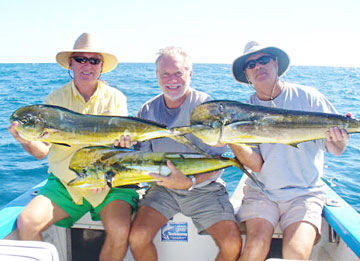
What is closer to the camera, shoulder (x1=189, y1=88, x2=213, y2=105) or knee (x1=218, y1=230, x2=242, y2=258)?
knee (x1=218, y1=230, x2=242, y2=258)

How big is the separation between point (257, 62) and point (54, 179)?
6.52 ft

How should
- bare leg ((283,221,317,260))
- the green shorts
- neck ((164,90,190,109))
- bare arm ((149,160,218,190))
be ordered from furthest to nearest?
neck ((164,90,190,109)) < the green shorts < bare arm ((149,160,218,190)) < bare leg ((283,221,317,260))

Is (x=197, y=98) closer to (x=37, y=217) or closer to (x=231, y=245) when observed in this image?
(x=231, y=245)

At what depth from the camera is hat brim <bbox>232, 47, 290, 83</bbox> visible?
9.34 ft

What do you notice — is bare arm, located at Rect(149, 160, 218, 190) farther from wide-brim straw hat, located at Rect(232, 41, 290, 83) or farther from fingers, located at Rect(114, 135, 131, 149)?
wide-brim straw hat, located at Rect(232, 41, 290, 83)

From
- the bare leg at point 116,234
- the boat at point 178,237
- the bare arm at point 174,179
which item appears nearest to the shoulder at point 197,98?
the bare arm at point 174,179

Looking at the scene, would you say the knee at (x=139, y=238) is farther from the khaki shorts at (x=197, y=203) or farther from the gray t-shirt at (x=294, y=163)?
the gray t-shirt at (x=294, y=163)

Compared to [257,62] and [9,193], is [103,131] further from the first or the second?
[9,193]

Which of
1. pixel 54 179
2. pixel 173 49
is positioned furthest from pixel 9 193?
pixel 173 49

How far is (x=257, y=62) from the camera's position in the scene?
2.81 m

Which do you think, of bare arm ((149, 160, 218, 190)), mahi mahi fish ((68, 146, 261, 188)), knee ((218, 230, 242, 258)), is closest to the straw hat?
mahi mahi fish ((68, 146, 261, 188))

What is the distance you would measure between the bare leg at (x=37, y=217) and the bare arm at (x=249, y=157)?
1458 mm

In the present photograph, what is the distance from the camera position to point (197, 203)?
2.69 metres

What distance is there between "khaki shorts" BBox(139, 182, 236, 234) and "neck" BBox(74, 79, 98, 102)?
1.02 m
